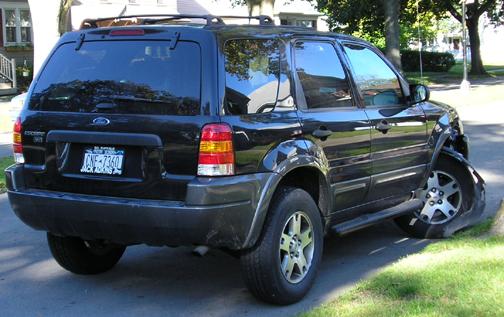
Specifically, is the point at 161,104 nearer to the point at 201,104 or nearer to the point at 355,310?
the point at 201,104

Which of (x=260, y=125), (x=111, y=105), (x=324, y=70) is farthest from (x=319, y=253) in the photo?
(x=111, y=105)

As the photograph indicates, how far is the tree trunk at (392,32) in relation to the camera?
82.5 ft

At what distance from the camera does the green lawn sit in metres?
3.98

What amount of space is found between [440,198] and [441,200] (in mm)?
23

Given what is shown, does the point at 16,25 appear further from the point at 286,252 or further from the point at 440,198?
the point at 286,252

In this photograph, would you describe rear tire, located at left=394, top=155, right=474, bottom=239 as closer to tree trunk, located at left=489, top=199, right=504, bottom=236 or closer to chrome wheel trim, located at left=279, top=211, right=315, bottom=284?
tree trunk, located at left=489, top=199, right=504, bottom=236

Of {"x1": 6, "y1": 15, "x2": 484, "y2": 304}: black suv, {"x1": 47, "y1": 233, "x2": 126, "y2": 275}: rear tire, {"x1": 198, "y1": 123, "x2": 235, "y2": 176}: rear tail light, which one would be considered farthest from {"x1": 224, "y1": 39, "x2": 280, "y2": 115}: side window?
{"x1": 47, "y1": 233, "x2": 126, "y2": 275}: rear tire

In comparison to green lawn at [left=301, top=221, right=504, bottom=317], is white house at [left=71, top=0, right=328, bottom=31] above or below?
above

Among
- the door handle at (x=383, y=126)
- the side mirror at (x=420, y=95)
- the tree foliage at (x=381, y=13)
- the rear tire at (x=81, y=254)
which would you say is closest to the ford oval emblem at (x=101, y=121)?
the rear tire at (x=81, y=254)

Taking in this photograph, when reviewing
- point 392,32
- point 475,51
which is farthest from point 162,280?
point 475,51

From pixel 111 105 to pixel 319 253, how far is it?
1.91 m

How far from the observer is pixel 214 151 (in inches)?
164

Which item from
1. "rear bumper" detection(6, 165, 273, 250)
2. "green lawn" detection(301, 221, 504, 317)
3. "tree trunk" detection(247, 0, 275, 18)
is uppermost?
"tree trunk" detection(247, 0, 275, 18)

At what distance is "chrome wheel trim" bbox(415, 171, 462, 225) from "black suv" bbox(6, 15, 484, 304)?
1199mm
